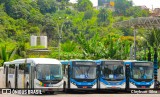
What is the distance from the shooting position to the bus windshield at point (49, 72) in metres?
28.8

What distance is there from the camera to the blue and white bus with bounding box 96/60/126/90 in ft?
101

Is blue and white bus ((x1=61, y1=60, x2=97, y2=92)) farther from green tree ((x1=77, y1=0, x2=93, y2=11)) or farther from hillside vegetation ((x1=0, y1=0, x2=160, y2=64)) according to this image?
green tree ((x1=77, y1=0, x2=93, y2=11))

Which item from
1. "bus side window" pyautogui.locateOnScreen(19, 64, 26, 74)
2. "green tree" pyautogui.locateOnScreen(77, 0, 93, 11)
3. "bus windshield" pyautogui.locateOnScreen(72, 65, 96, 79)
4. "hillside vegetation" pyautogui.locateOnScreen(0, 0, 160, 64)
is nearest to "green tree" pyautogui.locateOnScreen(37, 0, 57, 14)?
"hillside vegetation" pyautogui.locateOnScreen(0, 0, 160, 64)

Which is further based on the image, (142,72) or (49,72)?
(142,72)

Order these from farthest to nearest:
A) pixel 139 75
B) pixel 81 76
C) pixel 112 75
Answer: pixel 139 75 → pixel 112 75 → pixel 81 76

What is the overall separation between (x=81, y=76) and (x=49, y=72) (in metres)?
2.44

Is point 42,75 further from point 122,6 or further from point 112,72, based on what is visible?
point 122,6

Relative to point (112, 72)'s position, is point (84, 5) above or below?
above

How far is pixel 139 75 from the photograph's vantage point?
3142cm

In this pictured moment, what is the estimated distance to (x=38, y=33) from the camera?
332 ft

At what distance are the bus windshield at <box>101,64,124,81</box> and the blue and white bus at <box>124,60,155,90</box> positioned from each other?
2.53 feet

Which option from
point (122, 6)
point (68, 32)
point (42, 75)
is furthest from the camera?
point (122, 6)

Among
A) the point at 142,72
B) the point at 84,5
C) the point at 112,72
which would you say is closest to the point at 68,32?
the point at 84,5

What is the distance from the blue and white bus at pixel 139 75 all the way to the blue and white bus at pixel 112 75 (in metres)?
0.67
